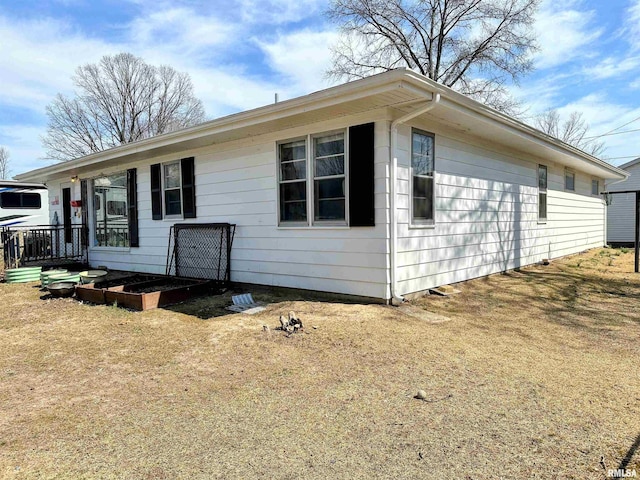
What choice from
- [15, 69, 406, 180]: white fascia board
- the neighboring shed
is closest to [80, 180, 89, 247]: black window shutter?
[15, 69, 406, 180]: white fascia board

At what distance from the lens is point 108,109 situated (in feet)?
86.2

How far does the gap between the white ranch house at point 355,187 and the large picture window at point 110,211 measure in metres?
0.32

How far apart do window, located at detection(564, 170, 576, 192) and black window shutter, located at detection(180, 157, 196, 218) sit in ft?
31.5

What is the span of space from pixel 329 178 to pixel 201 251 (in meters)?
3.15

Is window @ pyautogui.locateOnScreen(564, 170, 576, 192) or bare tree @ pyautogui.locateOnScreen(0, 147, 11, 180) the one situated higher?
bare tree @ pyautogui.locateOnScreen(0, 147, 11, 180)

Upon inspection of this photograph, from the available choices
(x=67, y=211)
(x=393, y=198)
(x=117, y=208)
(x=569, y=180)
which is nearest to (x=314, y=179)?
(x=393, y=198)

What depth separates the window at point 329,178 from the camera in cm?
576

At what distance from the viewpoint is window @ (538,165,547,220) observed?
941 cm

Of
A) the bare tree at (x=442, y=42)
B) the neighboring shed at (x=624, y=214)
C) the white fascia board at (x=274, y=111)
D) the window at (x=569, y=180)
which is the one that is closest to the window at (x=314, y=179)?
the white fascia board at (x=274, y=111)

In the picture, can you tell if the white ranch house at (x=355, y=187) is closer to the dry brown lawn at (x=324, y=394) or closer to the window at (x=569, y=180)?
the dry brown lawn at (x=324, y=394)

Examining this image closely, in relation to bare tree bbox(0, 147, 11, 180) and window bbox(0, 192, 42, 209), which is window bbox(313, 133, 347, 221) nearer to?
window bbox(0, 192, 42, 209)

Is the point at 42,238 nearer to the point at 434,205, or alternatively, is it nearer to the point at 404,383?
the point at 434,205

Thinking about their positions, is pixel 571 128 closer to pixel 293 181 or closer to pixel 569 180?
Result: pixel 569 180

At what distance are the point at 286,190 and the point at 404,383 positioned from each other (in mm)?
3985
